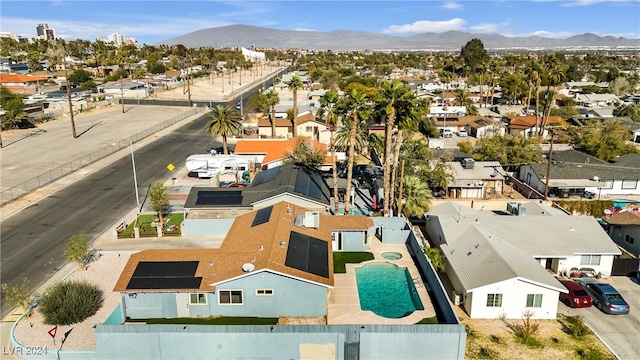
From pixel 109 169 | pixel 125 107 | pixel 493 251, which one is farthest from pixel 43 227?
pixel 125 107

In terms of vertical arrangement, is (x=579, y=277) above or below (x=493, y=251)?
below

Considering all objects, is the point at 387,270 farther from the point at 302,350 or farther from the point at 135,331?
the point at 135,331

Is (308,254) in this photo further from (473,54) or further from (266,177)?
(473,54)

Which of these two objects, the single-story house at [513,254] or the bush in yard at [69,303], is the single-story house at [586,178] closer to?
the single-story house at [513,254]

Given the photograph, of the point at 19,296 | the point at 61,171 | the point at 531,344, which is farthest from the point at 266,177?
the point at 61,171

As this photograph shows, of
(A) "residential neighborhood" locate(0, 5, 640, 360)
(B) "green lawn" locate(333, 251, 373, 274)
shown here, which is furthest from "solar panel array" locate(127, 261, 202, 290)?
(B) "green lawn" locate(333, 251, 373, 274)

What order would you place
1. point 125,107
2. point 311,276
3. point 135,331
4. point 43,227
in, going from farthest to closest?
1. point 125,107
2. point 43,227
3. point 311,276
4. point 135,331

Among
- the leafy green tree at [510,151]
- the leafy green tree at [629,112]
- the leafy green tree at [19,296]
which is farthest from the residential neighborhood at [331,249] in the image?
the leafy green tree at [629,112]
